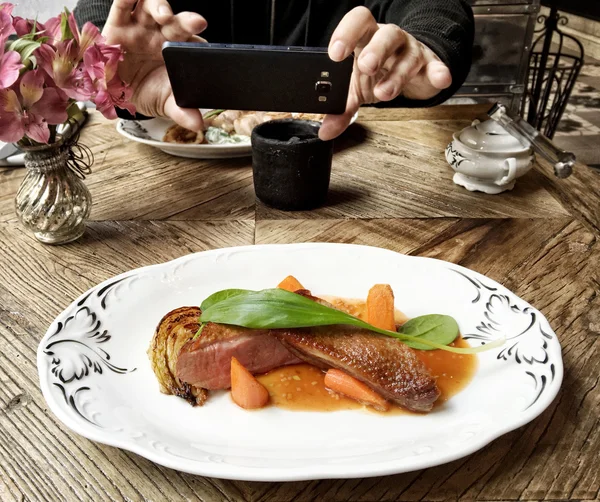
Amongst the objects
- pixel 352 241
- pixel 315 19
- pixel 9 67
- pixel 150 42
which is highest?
pixel 9 67

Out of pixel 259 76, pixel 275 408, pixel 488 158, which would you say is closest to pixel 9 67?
pixel 259 76

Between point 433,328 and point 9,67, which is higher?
point 9,67

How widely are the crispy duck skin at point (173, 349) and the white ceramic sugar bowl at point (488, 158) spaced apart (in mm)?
926

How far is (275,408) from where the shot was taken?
818mm

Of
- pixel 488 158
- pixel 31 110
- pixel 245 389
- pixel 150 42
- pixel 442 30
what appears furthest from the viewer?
pixel 442 30

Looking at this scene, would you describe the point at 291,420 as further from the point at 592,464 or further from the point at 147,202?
the point at 147,202

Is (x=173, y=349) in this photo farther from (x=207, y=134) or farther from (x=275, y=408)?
(x=207, y=134)

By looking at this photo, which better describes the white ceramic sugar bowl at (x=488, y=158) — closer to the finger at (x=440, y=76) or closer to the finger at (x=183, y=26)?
the finger at (x=440, y=76)

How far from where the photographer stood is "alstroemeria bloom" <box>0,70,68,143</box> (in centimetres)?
103

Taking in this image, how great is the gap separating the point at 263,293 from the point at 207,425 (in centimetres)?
21

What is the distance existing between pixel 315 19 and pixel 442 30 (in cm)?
76

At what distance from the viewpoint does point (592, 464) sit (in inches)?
28.6

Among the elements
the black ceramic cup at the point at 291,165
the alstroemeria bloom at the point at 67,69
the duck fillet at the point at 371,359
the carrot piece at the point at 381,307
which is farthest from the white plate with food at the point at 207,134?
the duck fillet at the point at 371,359

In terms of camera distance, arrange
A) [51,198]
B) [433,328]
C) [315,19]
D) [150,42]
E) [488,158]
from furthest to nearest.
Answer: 1. [315,19]
2. [150,42]
3. [488,158]
4. [51,198]
5. [433,328]
